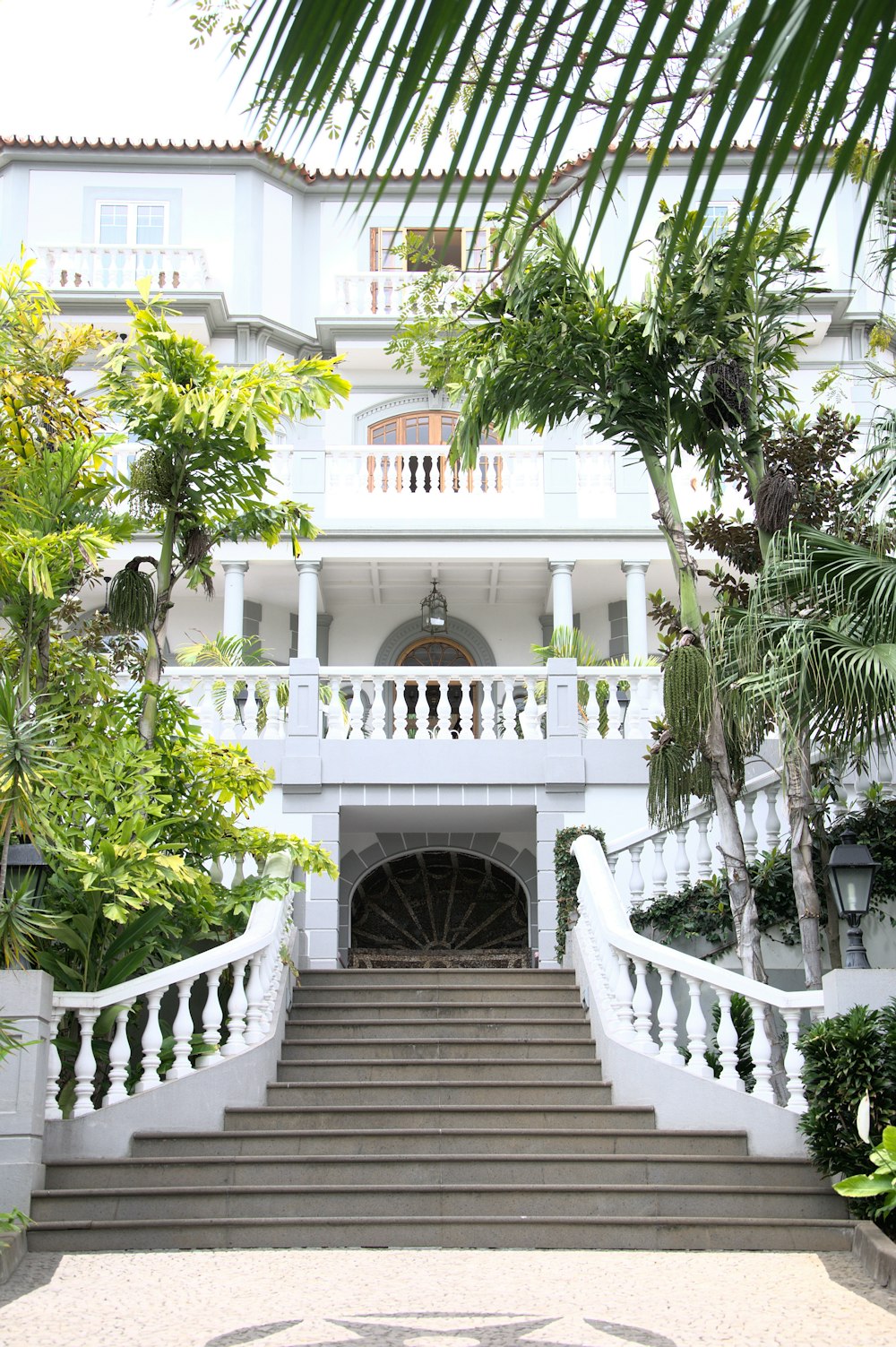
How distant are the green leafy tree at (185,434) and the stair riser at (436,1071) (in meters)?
2.40

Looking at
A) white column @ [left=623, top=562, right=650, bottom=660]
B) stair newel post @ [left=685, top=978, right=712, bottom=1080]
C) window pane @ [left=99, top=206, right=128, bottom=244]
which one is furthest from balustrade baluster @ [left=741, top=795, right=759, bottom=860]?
window pane @ [left=99, top=206, right=128, bottom=244]

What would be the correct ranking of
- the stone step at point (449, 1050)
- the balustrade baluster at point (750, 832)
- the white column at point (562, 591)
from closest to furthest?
the stone step at point (449, 1050), the balustrade baluster at point (750, 832), the white column at point (562, 591)

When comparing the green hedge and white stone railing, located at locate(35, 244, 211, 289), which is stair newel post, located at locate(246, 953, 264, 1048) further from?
white stone railing, located at locate(35, 244, 211, 289)

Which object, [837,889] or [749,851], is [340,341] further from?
[837,889]

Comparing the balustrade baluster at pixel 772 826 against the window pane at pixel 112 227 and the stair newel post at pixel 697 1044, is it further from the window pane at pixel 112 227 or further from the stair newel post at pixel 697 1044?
the window pane at pixel 112 227

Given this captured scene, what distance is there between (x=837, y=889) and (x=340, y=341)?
13.1 m

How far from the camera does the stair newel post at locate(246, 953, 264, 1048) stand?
8.56 m

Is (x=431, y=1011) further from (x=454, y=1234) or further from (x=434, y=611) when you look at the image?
(x=434, y=611)

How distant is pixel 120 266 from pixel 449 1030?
1321cm

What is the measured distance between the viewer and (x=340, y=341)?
62.6 feet

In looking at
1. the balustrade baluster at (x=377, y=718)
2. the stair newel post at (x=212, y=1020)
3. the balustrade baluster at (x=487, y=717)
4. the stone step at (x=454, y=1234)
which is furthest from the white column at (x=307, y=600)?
the stone step at (x=454, y=1234)

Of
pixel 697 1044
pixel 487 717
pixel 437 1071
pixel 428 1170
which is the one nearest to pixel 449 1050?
pixel 437 1071

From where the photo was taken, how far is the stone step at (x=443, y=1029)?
31.1ft

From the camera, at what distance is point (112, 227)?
64.2 ft
